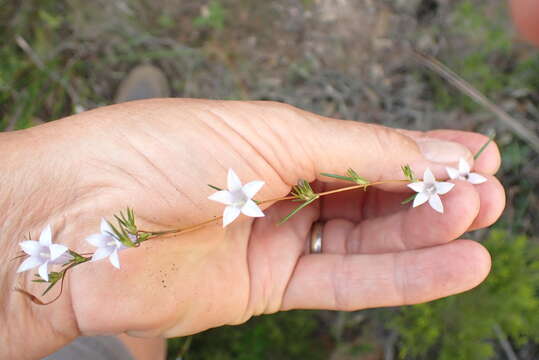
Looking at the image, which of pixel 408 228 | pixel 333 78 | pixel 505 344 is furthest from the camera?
pixel 333 78

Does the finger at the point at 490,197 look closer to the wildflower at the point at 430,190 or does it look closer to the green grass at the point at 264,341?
the wildflower at the point at 430,190

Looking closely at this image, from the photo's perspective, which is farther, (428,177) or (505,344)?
(505,344)

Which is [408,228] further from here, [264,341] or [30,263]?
[30,263]

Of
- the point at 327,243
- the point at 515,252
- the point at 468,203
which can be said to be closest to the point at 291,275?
the point at 327,243

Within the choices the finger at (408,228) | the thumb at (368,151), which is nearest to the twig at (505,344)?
the finger at (408,228)

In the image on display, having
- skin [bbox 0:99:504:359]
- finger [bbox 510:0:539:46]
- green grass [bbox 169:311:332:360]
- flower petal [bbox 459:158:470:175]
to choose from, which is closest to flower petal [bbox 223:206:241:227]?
skin [bbox 0:99:504:359]

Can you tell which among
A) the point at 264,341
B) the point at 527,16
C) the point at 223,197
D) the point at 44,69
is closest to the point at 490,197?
the point at 223,197
